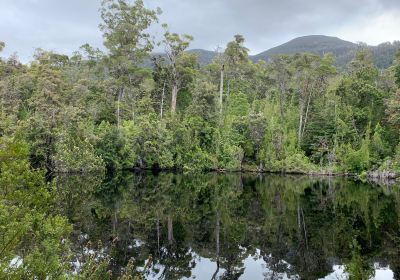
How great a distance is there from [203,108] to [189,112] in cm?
→ 186

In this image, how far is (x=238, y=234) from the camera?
546 inches

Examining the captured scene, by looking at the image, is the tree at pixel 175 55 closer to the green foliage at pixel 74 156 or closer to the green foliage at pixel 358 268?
the green foliage at pixel 74 156

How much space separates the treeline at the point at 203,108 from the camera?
1645 inches

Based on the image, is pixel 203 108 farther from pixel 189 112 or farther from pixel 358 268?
pixel 358 268

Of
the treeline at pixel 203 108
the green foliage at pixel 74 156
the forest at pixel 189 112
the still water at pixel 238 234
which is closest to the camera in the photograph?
the still water at pixel 238 234

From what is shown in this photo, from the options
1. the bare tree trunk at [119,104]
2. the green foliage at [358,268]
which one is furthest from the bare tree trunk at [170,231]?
the bare tree trunk at [119,104]

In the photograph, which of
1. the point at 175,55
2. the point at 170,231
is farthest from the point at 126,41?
the point at 170,231

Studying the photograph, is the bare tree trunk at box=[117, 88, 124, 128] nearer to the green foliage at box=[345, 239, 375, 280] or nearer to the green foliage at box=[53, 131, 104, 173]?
the green foliage at box=[53, 131, 104, 173]

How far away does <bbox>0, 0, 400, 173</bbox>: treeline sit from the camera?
137ft

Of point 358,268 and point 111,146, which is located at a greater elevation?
point 358,268

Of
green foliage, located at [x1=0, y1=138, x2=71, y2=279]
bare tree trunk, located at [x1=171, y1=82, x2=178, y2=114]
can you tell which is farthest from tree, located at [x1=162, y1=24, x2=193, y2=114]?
green foliage, located at [x1=0, y1=138, x2=71, y2=279]

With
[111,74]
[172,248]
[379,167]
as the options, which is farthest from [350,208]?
[111,74]

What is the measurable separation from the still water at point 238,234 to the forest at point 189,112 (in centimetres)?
1567

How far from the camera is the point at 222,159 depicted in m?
45.8
